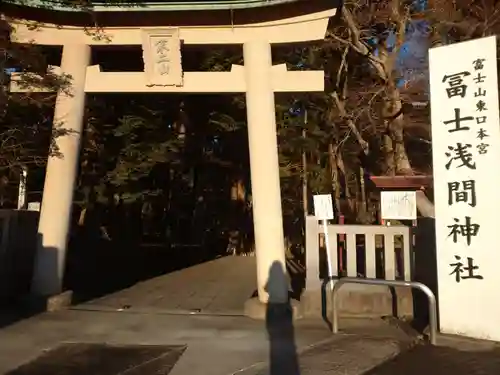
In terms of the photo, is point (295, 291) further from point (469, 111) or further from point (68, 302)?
point (469, 111)

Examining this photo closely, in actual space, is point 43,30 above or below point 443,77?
above

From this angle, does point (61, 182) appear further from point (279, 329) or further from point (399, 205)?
point (399, 205)

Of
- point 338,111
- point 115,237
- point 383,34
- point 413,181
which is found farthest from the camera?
point 115,237

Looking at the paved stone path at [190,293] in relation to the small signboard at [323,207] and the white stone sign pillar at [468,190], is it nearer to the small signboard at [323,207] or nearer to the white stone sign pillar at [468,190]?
the small signboard at [323,207]

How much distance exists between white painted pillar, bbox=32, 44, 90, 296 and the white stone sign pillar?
5.37 metres

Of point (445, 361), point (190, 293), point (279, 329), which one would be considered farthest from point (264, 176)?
point (445, 361)

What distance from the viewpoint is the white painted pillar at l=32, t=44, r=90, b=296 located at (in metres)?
8.20

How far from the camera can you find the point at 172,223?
20.2 metres

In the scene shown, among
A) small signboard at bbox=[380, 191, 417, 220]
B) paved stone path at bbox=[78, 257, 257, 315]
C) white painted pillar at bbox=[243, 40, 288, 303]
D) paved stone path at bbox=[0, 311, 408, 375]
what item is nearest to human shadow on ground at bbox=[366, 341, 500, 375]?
paved stone path at bbox=[0, 311, 408, 375]

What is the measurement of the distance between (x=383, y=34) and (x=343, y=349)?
10969 millimetres

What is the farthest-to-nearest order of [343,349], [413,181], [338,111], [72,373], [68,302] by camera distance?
[338,111] → [413,181] → [68,302] → [343,349] → [72,373]

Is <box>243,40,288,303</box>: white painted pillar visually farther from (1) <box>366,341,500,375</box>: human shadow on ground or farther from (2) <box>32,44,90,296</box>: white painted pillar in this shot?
(2) <box>32,44,90,296</box>: white painted pillar

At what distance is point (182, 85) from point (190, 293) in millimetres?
4246

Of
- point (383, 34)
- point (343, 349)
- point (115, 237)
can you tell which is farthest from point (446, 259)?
point (115, 237)
